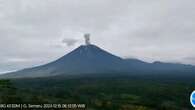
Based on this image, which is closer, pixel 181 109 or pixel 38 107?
pixel 38 107

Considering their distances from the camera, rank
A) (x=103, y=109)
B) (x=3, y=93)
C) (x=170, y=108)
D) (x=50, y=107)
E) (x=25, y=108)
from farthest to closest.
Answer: (x=170, y=108) → (x=103, y=109) → (x=3, y=93) → (x=50, y=107) → (x=25, y=108)

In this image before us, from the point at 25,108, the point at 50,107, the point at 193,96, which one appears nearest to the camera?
the point at 193,96

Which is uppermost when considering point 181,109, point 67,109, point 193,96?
point 193,96

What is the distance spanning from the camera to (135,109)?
420 ft

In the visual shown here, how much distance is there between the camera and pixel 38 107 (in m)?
88.5

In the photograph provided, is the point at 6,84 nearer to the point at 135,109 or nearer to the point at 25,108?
the point at 25,108

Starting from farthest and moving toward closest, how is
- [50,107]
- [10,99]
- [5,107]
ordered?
[10,99] → [50,107] → [5,107]

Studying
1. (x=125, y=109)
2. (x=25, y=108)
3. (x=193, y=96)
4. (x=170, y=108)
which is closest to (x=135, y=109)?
(x=125, y=109)

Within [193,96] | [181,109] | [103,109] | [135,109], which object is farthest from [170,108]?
[193,96]

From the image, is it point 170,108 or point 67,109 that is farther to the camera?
point 170,108

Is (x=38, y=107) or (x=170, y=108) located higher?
(x=38, y=107)

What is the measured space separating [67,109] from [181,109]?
100150 mm

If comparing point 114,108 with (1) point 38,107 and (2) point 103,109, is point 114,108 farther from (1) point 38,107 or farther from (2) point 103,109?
(1) point 38,107

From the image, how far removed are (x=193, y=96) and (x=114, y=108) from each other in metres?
78.4
